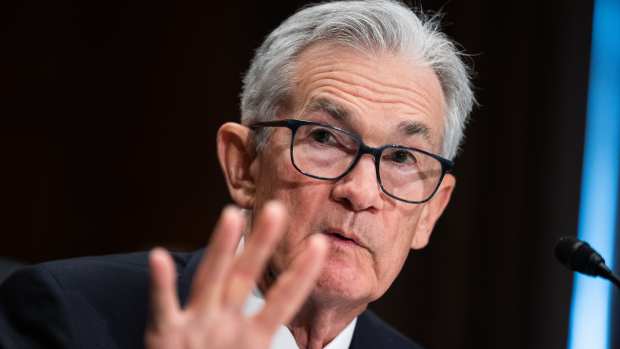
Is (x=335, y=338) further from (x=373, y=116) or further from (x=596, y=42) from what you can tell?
(x=596, y=42)

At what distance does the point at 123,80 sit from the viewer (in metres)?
4.38

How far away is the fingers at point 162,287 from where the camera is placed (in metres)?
1.00

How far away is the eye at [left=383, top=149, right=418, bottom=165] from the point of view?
1730 mm

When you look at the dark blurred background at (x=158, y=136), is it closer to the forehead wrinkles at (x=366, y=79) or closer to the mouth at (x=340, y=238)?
the forehead wrinkles at (x=366, y=79)

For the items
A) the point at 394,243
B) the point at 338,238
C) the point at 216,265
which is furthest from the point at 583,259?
the point at 216,265

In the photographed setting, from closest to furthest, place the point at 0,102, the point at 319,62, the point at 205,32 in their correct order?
the point at 319,62 < the point at 0,102 < the point at 205,32

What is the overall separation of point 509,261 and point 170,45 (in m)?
2.37

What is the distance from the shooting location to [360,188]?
1.64 metres

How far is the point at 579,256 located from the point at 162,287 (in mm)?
946

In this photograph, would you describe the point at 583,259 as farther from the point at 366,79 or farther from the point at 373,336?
the point at 373,336

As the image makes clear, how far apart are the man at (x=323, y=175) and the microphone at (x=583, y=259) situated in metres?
0.34

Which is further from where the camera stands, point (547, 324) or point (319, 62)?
point (547, 324)

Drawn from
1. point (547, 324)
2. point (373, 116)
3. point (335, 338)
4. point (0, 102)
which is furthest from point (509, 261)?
point (0, 102)

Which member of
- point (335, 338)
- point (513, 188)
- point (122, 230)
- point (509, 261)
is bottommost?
point (122, 230)
